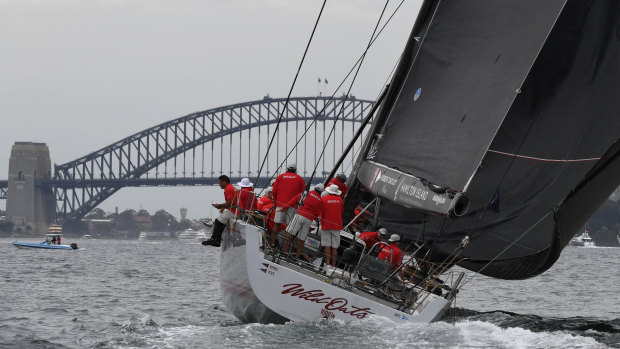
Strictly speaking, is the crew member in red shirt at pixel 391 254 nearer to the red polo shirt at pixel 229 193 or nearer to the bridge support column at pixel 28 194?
the red polo shirt at pixel 229 193

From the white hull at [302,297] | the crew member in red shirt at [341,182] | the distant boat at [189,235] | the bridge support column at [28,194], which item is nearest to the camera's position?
the white hull at [302,297]

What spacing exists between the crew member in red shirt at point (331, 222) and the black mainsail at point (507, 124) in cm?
43

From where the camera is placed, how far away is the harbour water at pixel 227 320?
27.9 feet

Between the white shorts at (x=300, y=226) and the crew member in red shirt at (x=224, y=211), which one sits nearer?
the white shorts at (x=300, y=226)

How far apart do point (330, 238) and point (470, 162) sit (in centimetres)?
146

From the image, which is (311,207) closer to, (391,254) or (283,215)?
(283,215)

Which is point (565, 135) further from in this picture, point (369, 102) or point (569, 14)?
point (369, 102)

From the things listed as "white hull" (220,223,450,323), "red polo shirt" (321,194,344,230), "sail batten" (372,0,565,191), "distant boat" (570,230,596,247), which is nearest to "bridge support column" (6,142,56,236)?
"distant boat" (570,230,596,247)

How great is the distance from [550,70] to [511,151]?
846mm

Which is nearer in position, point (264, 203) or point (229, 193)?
point (229, 193)

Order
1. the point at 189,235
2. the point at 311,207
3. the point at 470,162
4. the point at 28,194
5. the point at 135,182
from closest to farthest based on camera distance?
the point at 470,162
the point at 311,207
the point at 135,182
the point at 28,194
the point at 189,235

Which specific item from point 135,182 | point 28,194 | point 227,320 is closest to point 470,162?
point 227,320

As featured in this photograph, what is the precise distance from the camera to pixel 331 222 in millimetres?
9398

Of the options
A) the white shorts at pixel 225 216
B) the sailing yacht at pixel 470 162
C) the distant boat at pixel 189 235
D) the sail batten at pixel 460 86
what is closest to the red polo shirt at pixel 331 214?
the sailing yacht at pixel 470 162
